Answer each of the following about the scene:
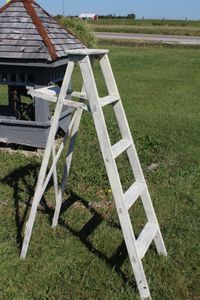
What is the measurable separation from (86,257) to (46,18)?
14.8 ft

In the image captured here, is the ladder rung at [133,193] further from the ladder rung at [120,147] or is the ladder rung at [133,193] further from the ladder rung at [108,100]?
the ladder rung at [108,100]

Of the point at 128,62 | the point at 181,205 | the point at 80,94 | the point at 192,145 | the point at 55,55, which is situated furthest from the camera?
the point at 128,62

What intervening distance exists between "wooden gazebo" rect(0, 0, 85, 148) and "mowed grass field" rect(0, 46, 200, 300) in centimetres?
43

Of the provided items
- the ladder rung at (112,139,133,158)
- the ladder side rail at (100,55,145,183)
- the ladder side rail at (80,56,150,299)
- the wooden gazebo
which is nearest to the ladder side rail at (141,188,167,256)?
the ladder side rail at (100,55,145,183)

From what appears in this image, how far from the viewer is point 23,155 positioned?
7137 mm

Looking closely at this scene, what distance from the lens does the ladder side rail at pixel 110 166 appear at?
363 centimetres

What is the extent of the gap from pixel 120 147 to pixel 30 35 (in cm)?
358

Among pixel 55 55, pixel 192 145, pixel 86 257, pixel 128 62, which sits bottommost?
→ pixel 128 62

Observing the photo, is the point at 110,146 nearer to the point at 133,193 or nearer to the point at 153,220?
the point at 133,193

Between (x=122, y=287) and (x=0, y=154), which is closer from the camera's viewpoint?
(x=122, y=287)

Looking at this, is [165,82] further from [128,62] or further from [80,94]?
[80,94]

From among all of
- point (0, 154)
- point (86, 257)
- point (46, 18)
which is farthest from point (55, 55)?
point (86, 257)

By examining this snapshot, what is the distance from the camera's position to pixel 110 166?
12.0ft

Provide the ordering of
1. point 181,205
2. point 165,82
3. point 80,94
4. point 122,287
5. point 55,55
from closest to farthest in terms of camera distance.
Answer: point 122,287
point 80,94
point 181,205
point 55,55
point 165,82
